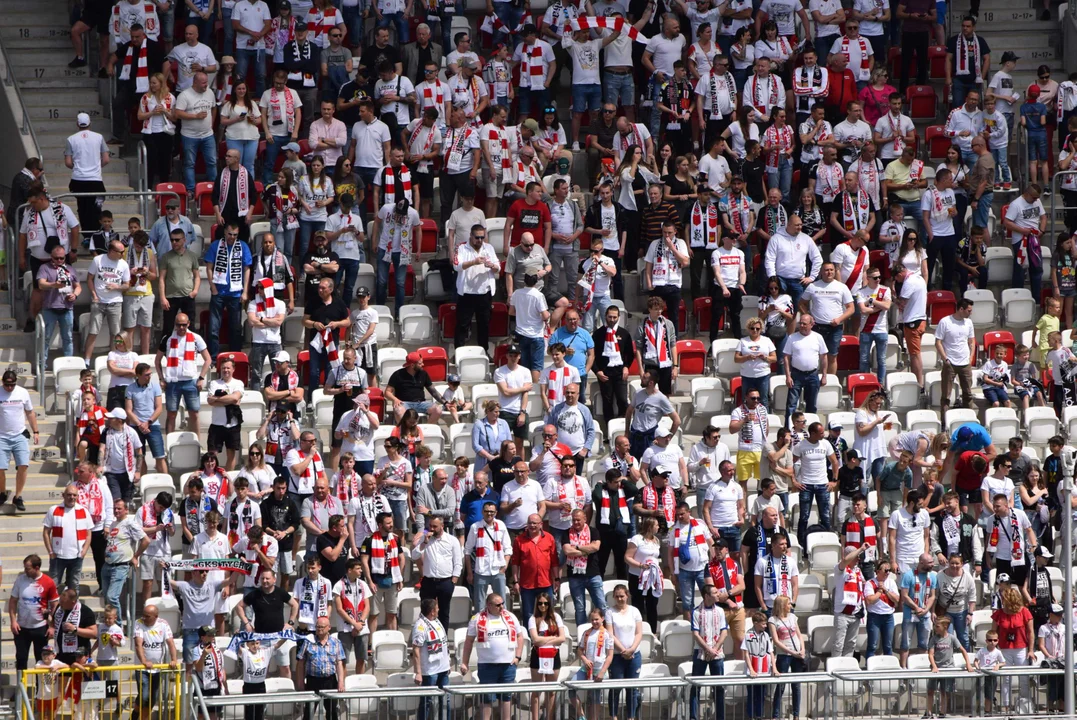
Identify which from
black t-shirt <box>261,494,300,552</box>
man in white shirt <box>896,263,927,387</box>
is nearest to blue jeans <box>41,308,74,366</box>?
black t-shirt <box>261,494,300,552</box>

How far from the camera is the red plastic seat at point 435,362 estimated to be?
24.9 m

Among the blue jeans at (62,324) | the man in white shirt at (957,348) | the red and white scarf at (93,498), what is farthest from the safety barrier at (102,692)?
the man in white shirt at (957,348)

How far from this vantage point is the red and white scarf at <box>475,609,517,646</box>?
21031 mm

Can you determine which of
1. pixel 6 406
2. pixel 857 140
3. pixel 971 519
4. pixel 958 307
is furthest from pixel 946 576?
pixel 6 406

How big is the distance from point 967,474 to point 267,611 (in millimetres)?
7830

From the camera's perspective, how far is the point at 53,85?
92.9 ft

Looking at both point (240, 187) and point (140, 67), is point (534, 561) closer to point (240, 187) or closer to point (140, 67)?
point (240, 187)

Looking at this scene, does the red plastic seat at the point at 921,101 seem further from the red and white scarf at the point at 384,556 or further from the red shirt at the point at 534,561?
the red and white scarf at the point at 384,556

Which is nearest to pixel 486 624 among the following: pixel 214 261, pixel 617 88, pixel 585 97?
pixel 214 261

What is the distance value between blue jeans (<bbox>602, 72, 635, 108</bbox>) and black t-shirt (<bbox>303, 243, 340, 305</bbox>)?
4649 millimetres

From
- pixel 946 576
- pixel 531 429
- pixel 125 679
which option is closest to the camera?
pixel 125 679

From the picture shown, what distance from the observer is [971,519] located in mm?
23641

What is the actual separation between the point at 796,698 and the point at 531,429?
4920mm

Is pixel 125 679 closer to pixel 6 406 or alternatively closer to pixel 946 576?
pixel 6 406
